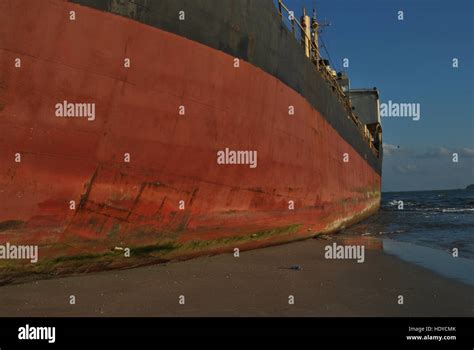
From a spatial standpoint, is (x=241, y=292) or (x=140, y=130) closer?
(x=241, y=292)

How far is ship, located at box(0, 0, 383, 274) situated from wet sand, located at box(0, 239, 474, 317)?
0.30 meters

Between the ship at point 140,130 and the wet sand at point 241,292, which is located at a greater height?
the ship at point 140,130

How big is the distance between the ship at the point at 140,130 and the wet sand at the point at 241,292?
11.9 inches

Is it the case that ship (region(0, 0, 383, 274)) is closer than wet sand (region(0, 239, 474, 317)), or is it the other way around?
wet sand (region(0, 239, 474, 317))

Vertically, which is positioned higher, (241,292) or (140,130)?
(140,130)

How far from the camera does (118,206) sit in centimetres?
483

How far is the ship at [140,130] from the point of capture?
4.18 meters

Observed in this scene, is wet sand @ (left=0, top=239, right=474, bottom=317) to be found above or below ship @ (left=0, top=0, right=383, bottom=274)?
below

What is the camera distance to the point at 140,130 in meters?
4.93

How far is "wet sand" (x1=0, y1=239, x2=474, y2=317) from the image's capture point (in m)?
3.93

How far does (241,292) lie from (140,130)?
2245 mm
